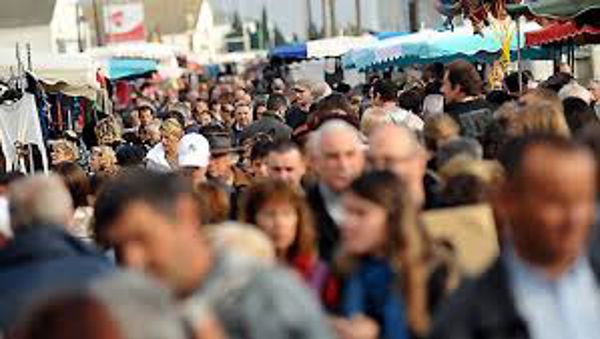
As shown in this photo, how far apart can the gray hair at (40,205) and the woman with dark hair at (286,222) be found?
832 millimetres

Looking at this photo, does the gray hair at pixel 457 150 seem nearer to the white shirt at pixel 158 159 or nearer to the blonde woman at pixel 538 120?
the blonde woman at pixel 538 120

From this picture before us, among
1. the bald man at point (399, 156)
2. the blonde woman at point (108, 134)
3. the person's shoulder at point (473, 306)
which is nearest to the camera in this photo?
the person's shoulder at point (473, 306)

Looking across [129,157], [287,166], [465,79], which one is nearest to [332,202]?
[287,166]

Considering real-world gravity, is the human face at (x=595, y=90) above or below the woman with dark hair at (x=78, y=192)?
below

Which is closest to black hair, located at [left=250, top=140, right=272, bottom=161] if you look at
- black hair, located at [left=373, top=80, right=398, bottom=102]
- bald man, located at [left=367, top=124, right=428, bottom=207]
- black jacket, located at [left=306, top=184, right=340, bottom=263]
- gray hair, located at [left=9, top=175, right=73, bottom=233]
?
black jacket, located at [left=306, top=184, right=340, bottom=263]

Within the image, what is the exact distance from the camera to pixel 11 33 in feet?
148

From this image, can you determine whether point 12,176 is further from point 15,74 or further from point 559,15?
point 15,74

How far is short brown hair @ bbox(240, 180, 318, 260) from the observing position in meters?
6.84

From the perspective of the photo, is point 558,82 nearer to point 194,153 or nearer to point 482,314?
point 194,153

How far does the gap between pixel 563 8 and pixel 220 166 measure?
18.3ft

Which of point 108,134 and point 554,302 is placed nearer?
point 554,302

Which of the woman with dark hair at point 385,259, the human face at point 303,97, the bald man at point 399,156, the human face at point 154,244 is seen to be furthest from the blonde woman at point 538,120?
the human face at point 303,97

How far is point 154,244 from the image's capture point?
196 inches

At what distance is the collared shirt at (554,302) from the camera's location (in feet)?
15.7
